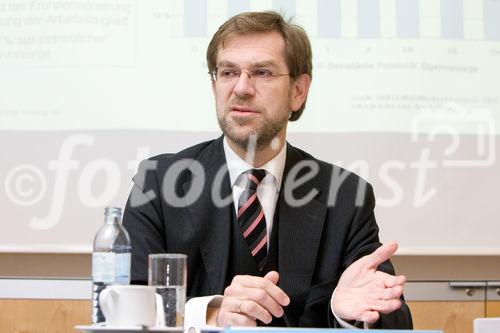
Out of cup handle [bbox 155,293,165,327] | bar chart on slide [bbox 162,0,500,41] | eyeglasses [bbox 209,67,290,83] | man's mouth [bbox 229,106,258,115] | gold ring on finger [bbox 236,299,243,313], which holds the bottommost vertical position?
gold ring on finger [bbox 236,299,243,313]

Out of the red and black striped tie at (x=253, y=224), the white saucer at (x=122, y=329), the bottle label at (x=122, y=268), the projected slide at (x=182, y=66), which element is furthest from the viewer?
the projected slide at (x=182, y=66)

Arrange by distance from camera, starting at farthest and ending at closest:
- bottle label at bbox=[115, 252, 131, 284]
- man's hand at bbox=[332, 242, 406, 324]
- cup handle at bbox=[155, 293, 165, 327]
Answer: man's hand at bbox=[332, 242, 406, 324] < bottle label at bbox=[115, 252, 131, 284] < cup handle at bbox=[155, 293, 165, 327]

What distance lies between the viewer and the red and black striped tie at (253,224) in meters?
2.51

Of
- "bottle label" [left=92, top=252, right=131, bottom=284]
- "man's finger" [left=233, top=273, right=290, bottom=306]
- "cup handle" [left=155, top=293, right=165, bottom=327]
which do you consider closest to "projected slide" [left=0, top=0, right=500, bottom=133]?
"man's finger" [left=233, top=273, right=290, bottom=306]

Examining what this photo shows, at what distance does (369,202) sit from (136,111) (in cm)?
107

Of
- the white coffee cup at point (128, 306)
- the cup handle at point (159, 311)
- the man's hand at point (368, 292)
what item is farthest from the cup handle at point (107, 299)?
the man's hand at point (368, 292)

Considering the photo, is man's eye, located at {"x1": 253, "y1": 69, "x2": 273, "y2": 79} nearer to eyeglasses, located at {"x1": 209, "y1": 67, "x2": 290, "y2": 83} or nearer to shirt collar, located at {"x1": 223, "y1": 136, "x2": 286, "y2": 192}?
eyeglasses, located at {"x1": 209, "y1": 67, "x2": 290, "y2": 83}

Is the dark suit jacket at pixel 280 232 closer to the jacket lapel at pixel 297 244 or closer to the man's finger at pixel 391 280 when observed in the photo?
the jacket lapel at pixel 297 244

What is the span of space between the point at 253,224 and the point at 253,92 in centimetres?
41

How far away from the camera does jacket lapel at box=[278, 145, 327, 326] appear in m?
2.40

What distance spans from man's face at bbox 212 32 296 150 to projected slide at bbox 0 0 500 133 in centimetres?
62

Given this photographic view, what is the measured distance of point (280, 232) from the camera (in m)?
2.51

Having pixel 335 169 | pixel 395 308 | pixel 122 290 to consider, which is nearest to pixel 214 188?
pixel 335 169

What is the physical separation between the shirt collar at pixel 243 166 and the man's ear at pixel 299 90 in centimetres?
24
